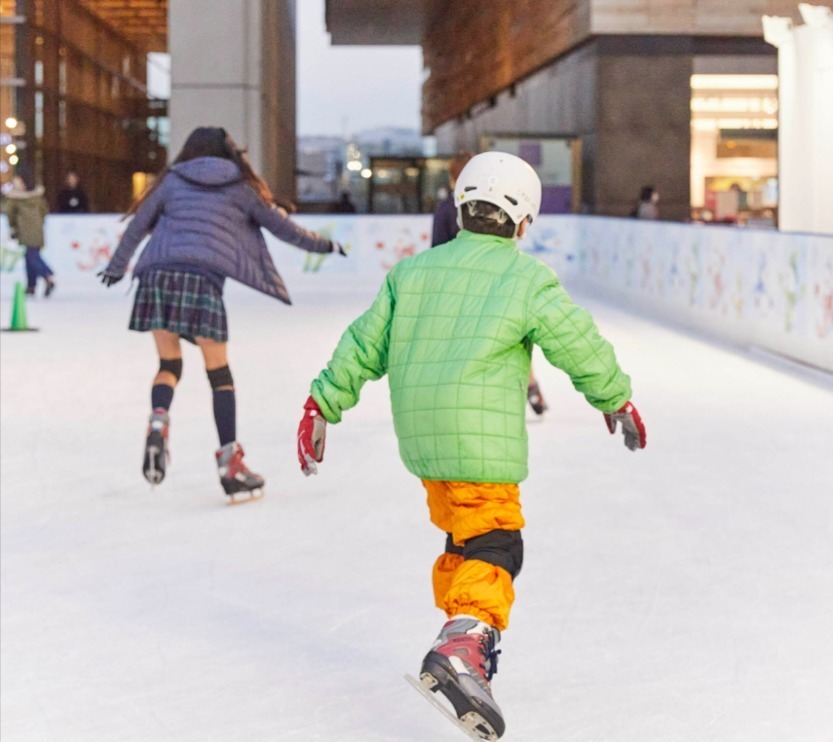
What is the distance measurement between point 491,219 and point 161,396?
342 cm

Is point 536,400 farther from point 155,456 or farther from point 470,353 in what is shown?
point 470,353

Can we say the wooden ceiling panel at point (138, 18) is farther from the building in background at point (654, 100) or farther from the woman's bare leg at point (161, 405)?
the woman's bare leg at point (161, 405)

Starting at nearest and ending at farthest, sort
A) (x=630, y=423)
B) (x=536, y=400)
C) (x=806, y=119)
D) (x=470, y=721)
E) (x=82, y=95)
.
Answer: (x=470, y=721) → (x=630, y=423) → (x=536, y=400) → (x=806, y=119) → (x=82, y=95)

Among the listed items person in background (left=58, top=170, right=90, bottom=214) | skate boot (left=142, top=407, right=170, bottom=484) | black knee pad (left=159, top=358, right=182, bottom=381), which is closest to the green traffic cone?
person in background (left=58, top=170, right=90, bottom=214)

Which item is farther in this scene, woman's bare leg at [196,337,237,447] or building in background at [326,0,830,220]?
building in background at [326,0,830,220]

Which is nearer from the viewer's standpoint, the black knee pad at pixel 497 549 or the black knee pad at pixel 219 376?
the black knee pad at pixel 497 549

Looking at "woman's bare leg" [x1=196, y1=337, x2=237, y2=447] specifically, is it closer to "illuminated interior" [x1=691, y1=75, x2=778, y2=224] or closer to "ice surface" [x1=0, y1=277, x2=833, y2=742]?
"ice surface" [x1=0, y1=277, x2=833, y2=742]

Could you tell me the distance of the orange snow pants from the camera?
3389 millimetres

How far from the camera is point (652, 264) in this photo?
1736cm

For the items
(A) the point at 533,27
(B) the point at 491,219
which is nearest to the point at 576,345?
(B) the point at 491,219

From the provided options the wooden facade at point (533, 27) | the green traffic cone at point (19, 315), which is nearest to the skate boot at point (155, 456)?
the green traffic cone at point (19, 315)

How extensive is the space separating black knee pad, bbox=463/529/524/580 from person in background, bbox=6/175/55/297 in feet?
53.1

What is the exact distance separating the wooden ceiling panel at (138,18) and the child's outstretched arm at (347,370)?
34622 mm

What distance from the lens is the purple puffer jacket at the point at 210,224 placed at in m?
6.59
